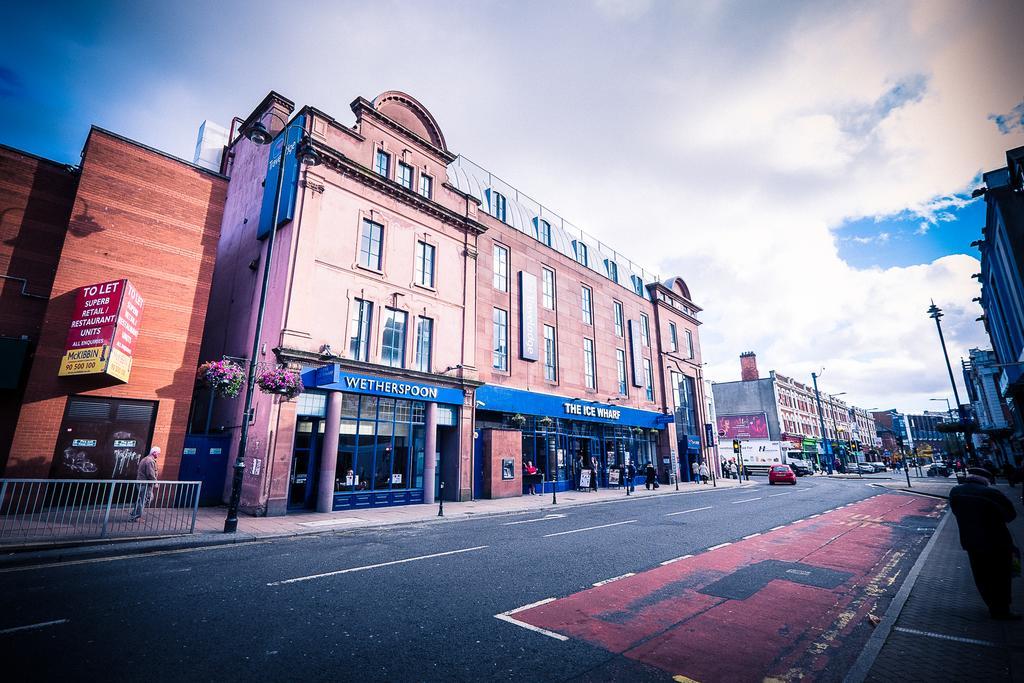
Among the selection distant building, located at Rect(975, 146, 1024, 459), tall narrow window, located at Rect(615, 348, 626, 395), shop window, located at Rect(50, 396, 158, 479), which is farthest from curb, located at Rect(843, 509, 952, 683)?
tall narrow window, located at Rect(615, 348, 626, 395)

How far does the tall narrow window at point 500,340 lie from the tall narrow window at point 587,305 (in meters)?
8.13

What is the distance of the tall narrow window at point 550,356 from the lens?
27.8 meters

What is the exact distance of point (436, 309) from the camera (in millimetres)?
21516

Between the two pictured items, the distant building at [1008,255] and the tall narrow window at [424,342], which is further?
the tall narrow window at [424,342]

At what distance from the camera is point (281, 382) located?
13883 mm

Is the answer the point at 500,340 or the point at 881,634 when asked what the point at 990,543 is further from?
the point at 500,340

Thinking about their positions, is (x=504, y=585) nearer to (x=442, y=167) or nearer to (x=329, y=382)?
(x=329, y=382)

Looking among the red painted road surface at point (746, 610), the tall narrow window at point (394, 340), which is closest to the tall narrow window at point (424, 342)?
the tall narrow window at point (394, 340)

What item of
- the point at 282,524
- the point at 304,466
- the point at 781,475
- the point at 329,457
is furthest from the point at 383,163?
the point at 781,475

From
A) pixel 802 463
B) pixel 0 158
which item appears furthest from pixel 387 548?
pixel 802 463

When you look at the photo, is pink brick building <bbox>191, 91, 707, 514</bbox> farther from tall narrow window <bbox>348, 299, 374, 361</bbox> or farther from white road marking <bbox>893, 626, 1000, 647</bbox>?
white road marking <bbox>893, 626, 1000, 647</bbox>

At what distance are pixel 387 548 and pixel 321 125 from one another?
17166mm

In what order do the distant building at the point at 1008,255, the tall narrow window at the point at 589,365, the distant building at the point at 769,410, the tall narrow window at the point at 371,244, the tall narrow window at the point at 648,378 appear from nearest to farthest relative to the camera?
the distant building at the point at 1008,255
the tall narrow window at the point at 371,244
the tall narrow window at the point at 589,365
the tall narrow window at the point at 648,378
the distant building at the point at 769,410

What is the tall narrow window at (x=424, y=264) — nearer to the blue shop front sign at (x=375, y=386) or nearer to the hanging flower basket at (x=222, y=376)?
the blue shop front sign at (x=375, y=386)
